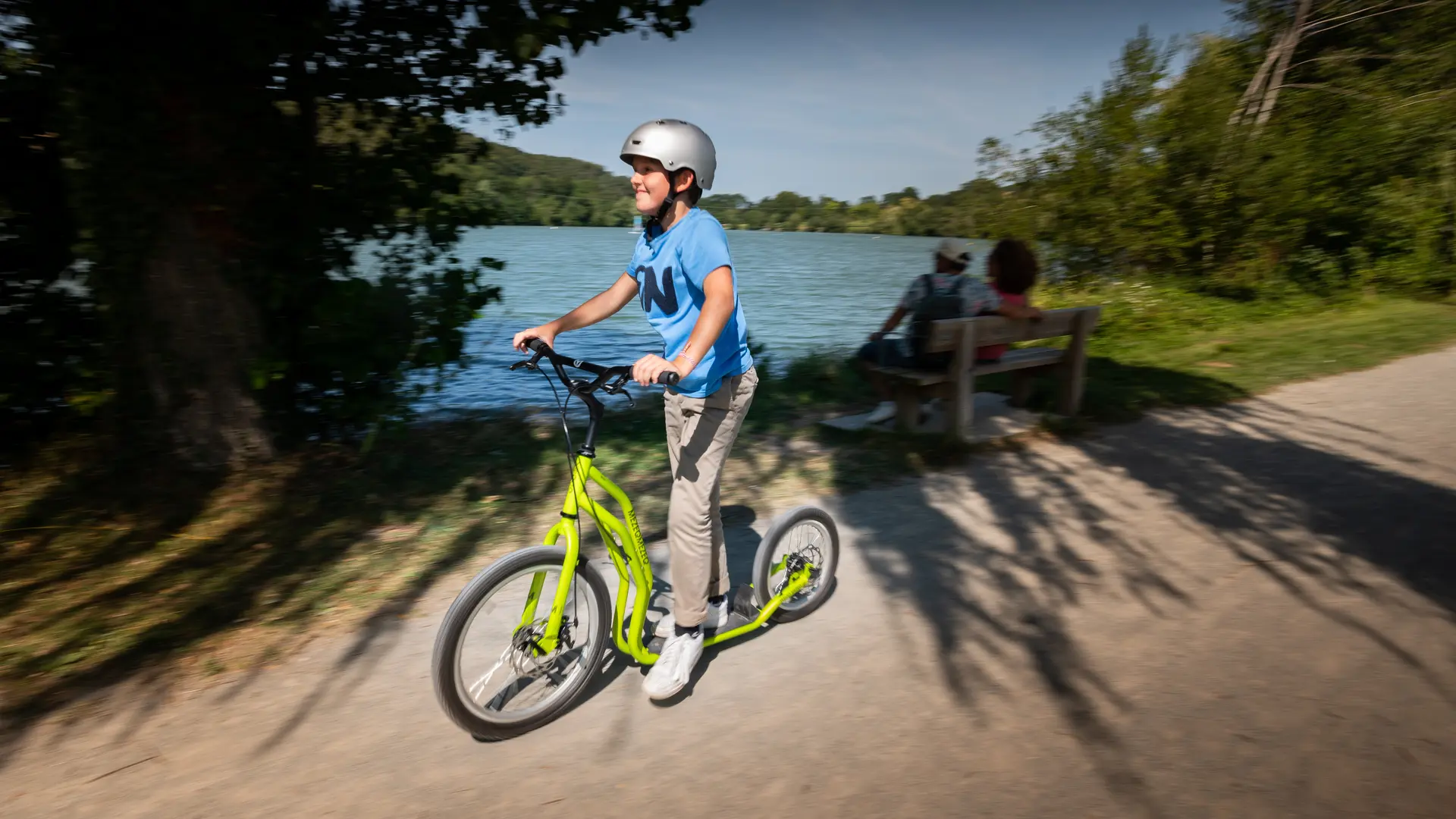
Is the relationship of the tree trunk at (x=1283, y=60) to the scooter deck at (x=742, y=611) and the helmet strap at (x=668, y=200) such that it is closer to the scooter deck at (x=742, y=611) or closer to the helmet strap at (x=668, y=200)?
the scooter deck at (x=742, y=611)

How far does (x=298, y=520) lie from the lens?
482 cm

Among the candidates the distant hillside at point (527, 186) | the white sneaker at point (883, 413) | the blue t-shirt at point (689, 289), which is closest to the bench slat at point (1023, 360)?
the white sneaker at point (883, 413)

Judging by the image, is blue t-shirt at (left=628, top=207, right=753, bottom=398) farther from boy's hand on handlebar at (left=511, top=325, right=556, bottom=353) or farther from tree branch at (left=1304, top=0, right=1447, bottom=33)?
tree branch at (left=1304, top=0, right=1447, bottom=33)

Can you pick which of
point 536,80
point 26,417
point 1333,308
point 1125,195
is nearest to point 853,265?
point 1125,195

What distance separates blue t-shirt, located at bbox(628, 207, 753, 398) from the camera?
3016mm

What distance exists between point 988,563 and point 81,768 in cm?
371

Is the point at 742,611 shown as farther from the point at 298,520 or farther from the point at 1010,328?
the point at 1010,328

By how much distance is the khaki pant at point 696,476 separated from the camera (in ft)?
10.7

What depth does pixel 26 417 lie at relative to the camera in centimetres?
526

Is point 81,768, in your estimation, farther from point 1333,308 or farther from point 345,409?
point 1333,308

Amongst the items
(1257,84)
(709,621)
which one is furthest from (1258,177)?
(709,621)

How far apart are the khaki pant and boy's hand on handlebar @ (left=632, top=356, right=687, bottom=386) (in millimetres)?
549

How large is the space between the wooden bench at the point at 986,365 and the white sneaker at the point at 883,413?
0.18 metres

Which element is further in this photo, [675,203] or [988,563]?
[988,563]
